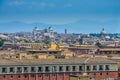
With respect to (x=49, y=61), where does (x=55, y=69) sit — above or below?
below

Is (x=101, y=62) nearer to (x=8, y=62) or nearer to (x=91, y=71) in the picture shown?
(x=91, y=71)

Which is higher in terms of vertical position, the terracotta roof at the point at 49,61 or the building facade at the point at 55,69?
the terracotta roof at the point at 49,61

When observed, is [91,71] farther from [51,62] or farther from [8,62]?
[8,62]

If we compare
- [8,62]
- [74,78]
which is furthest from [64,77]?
[74,78]

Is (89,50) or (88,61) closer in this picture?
(88,61)

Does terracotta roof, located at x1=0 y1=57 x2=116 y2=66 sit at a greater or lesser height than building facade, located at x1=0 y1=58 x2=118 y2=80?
greater

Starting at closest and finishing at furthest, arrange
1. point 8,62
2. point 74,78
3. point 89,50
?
point 74,78, point 8,62, point 89,50

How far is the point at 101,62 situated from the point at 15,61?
8837 millimetres

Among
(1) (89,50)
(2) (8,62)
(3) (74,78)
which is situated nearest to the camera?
(3) (74,78)

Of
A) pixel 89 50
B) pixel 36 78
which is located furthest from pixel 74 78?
pixel 89 50

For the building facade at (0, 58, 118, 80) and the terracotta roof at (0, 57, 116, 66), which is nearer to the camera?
the building facade at (0, 58, 118, 80)

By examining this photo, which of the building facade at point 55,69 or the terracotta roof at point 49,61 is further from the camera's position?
the terracotta roof at point 49,61

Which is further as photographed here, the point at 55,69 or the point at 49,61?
the point at 49,61

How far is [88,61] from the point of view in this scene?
6869 centimetres
